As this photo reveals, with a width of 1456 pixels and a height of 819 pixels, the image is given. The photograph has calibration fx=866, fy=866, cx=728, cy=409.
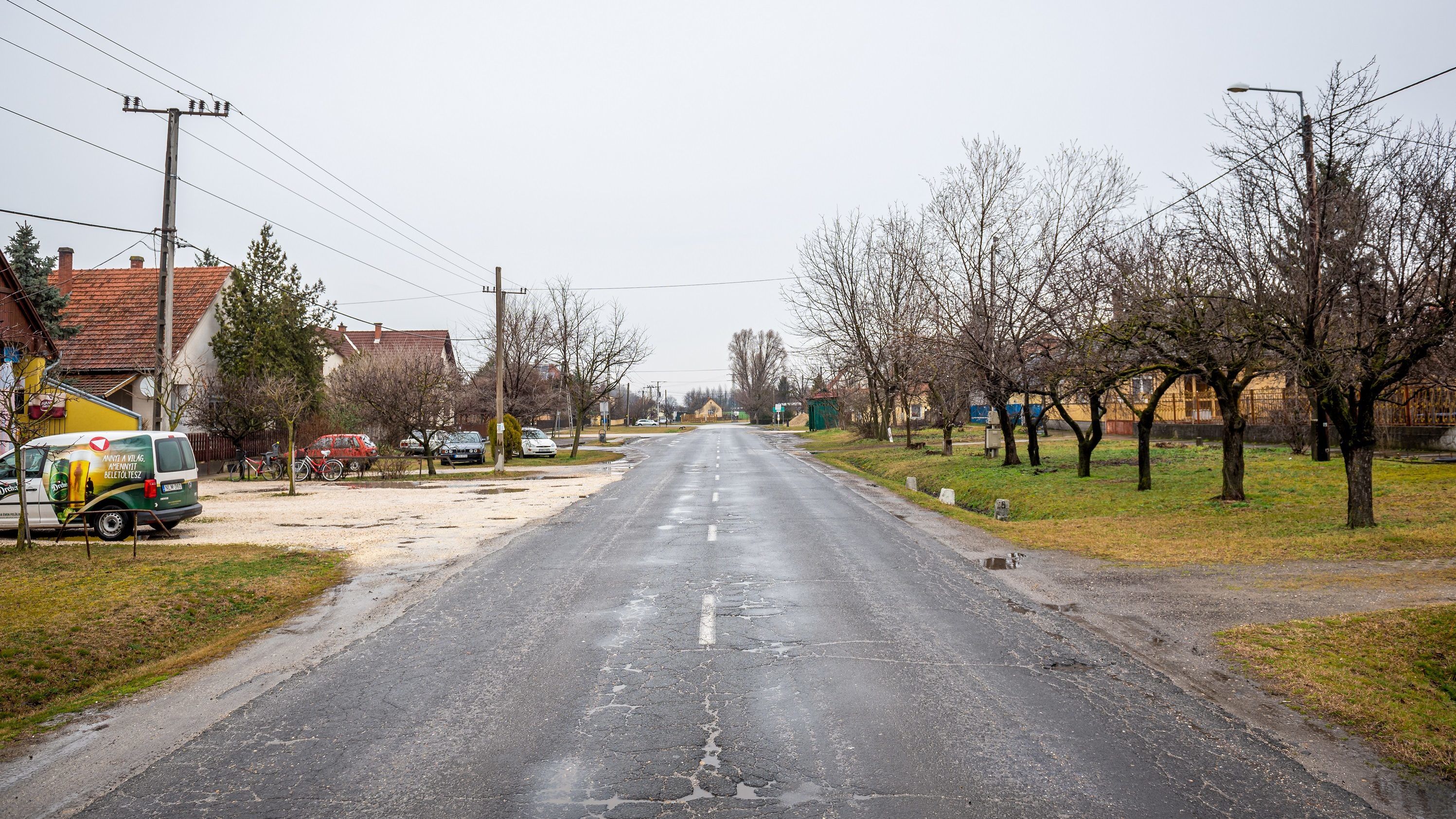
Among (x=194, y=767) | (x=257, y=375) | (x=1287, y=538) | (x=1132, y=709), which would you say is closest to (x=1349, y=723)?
A: (x=1132, y=709)

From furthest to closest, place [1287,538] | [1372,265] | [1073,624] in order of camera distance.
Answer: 1. [1287,538]
2. [1372,265]
3. [1073,624]

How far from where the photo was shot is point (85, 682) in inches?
275

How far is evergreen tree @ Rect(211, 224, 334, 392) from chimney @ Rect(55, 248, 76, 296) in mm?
5328

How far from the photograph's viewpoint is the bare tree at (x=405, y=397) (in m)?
31.5

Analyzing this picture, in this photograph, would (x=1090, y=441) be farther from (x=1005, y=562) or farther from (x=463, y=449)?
(x=463, y=449)

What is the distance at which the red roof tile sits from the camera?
31453mm

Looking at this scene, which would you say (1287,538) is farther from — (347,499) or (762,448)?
(762,448)

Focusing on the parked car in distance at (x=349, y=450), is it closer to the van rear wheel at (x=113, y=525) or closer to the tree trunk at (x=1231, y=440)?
the van rear wheel at (x=113, y=525)

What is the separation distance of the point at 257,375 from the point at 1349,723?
36.6 metres

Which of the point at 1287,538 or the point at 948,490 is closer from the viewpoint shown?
the point at 1287,538

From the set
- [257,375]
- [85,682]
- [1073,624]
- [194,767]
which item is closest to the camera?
[194,767]

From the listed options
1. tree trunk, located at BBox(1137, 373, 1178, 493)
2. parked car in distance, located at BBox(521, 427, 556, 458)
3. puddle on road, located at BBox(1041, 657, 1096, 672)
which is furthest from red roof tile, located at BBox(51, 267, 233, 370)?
puddle on road, located at BBox(1041, 657, 1096, 672)

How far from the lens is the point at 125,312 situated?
111ft

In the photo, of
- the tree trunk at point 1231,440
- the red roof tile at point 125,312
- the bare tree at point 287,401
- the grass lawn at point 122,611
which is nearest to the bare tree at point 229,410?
the bare tree at point 287,401
